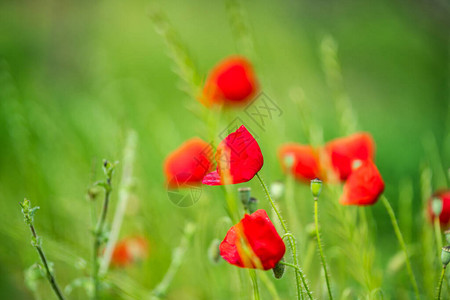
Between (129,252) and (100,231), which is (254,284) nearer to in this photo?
(100,231)

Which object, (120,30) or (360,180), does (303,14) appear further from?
(360,180)

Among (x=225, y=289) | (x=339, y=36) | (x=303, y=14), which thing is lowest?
(x=225, y=289)

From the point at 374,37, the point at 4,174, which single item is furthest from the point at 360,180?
the point at 374,37

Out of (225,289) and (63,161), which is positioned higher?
(63,161)

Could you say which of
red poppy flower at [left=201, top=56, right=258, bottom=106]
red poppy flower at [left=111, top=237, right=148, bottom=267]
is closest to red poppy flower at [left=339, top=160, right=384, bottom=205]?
red poppy flower at [left=111, top=237, right=148, bottom=267]

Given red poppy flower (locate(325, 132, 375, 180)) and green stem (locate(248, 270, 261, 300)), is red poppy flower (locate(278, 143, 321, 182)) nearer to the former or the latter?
red poppy flower (locate(325, 132, 375, 180))
